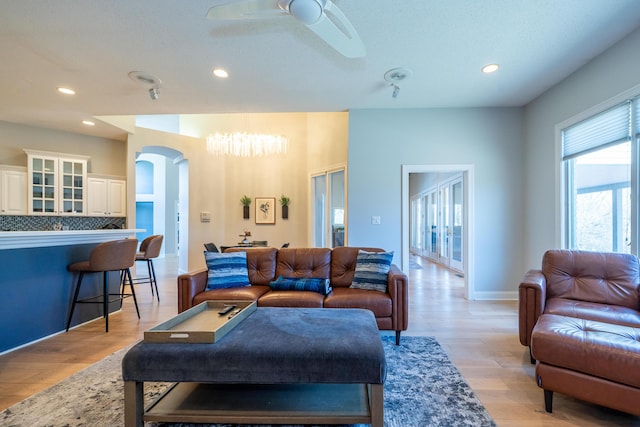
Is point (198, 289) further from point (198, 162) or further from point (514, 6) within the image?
point (198, 162)

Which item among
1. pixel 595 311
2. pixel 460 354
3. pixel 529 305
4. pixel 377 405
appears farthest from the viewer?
pixel 460 354

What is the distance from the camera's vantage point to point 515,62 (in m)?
2.95

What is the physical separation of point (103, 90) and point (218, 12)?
2723 mm

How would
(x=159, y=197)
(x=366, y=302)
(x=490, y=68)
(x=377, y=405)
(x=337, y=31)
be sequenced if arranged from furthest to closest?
(x=159, y=197), (x=490, y=68), (x=366, y=302), (x=337, y=31), (x=377, y=405)

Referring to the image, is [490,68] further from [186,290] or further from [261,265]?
[186,290]

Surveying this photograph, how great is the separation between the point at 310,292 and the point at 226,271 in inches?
35.9

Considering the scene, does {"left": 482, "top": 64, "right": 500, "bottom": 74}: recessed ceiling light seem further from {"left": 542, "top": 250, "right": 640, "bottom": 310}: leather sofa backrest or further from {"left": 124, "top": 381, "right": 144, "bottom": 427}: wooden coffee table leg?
{"left": 124, "top": 381, "right": 144, "bottom": 427}: wooden coffee table leg

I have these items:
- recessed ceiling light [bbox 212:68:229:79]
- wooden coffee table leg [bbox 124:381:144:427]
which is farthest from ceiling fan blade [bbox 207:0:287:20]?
wooden coffee table leg [bbox 124:381:144:427]

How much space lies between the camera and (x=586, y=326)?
1.84m

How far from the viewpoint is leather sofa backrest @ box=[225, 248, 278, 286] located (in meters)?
3.19

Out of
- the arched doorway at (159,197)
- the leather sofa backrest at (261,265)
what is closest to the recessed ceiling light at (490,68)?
the leather sofa backrest at (261,265)

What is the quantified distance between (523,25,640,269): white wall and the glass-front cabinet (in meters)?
7.24

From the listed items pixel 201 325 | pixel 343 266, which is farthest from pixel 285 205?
pixel 201 325

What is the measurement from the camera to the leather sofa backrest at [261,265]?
10.5ft
